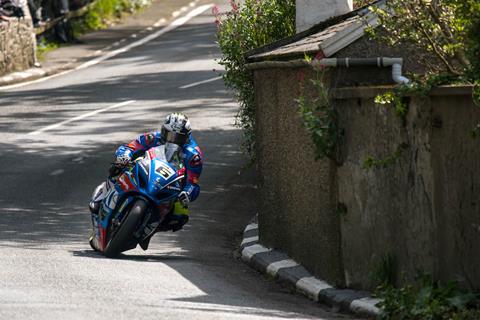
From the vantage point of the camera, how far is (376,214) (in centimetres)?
1159

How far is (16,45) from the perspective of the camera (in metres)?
32.0

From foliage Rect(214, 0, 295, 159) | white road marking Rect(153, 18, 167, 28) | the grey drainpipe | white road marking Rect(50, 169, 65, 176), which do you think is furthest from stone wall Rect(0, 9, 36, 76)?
the grey drainpipe

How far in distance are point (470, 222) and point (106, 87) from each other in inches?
781

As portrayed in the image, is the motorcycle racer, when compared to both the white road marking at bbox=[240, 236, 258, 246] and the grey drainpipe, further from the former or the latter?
the grey drainpipe

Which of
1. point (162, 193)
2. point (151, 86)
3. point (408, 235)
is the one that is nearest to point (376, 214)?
point (408, 235)

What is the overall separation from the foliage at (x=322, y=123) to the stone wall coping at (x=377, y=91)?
0.13 metres

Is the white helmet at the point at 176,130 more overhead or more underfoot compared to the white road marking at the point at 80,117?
more overhead

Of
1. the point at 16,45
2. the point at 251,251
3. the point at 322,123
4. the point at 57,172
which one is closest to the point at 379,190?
the point at 322,123

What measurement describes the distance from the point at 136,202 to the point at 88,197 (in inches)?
172

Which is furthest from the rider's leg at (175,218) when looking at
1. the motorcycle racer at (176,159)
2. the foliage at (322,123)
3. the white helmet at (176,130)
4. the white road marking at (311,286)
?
the foliage at (322,123)

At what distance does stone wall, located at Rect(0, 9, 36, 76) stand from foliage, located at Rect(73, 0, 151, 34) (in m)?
7.10

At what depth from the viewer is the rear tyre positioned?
13883 millimetres

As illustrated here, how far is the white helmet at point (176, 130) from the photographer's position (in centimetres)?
1434

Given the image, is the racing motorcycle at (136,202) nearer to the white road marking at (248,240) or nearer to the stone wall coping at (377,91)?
the white road marking at (248,240)
